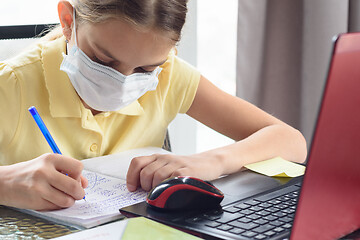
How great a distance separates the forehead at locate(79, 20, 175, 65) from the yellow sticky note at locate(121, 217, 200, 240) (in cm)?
36

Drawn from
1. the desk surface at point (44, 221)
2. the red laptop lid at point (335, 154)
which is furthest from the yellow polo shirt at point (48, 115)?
the red laptop lid at point (335, 154)

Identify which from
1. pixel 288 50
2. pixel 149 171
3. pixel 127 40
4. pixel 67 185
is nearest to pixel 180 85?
pixel 127 40

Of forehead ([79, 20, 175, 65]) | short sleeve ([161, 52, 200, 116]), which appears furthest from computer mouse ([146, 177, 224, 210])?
short sleeve ([161, 52, 200, 116])

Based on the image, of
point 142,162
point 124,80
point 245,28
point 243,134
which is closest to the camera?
point 142,162

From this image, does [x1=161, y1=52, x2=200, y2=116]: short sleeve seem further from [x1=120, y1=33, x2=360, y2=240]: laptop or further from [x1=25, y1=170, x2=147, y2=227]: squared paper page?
[x1=120, y1=33, x2=360, y2=240]: laptop

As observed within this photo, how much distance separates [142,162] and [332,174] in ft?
1.28

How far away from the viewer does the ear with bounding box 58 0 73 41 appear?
103 cm

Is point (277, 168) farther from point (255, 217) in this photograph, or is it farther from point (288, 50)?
point (288, 50)

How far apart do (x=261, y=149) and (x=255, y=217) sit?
363 mm

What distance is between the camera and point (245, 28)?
1901mm

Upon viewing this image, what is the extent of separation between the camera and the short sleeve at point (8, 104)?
1.04m

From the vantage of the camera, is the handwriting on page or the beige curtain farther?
the beige curtain

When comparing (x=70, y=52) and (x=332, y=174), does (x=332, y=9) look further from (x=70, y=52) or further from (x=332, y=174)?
(x=332, y=174)

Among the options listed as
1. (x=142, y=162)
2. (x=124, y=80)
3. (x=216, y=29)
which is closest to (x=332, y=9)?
(x=216, y=29)
